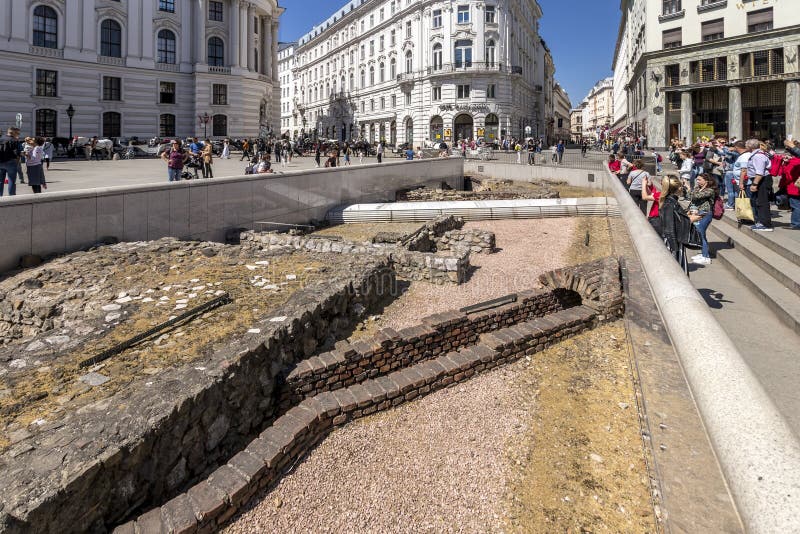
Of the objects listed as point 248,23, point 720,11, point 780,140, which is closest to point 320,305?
point 780,140

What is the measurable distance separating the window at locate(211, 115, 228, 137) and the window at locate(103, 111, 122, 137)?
845cm

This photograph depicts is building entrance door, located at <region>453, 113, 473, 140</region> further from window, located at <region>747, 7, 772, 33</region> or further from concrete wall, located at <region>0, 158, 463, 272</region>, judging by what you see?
concrete wall, located at <region>0, 158, 463, 272</region>

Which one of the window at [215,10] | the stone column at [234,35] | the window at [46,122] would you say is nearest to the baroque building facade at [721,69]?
the stone column at [234,35]

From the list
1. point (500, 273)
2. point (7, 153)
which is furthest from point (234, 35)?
point (500, 273)

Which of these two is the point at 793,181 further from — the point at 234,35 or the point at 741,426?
the point at 234,35

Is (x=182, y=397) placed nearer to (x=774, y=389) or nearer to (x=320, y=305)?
(x=320, y=305)

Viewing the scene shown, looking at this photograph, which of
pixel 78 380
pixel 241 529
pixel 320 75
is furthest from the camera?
pixel 320 75

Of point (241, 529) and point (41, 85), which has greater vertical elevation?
point (41, 85)

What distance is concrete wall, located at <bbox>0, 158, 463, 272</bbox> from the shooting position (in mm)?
8617

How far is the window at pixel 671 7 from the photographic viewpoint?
147ft

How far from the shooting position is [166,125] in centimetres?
5050

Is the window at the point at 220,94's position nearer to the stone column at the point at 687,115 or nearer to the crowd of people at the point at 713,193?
the stone column at the point at 687,115

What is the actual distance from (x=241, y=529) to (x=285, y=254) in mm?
7009

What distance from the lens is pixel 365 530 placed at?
12.4 feet
